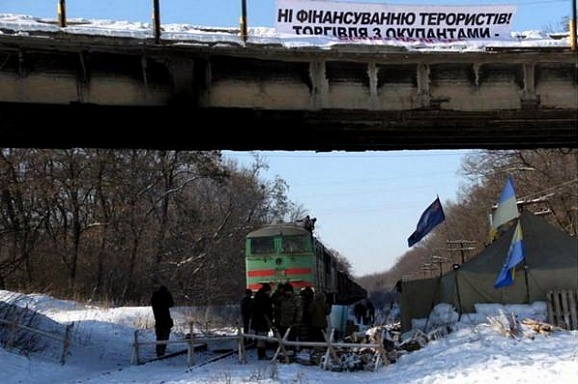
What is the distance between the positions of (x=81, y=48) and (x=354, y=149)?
10197 mm

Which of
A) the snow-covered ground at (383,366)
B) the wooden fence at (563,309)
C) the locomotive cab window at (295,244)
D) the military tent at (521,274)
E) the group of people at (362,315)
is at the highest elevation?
the locomotive cab window at (295,244)

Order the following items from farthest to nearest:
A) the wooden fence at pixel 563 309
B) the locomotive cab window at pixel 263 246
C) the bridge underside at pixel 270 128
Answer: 1. the locomotive cab window at pixel 263 246
2. the wooden fence at pixel 563 309
3. the bridge underside at pixel 270 128

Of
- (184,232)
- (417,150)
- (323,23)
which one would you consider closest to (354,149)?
(417,150)

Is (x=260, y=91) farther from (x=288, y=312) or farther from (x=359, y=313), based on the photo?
(x=359, y=313)

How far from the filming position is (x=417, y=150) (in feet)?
84.4

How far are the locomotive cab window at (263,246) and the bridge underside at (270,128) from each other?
6.10 metres

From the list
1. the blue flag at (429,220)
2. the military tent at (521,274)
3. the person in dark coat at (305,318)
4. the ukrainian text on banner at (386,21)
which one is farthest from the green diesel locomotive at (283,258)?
the ukrainian text on banner at (386,21)

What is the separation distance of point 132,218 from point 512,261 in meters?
36.2

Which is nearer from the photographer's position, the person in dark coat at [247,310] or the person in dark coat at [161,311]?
the person in dark coat at [247,310]

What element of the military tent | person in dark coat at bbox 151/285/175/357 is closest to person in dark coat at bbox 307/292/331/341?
person in dark coat at bbox 151/285/175/357

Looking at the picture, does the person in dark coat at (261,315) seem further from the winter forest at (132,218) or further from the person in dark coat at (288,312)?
the winter forest at (132,218)

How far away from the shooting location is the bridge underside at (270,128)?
64.0 ft

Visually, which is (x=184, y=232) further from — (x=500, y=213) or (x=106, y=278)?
(x=500, y=213)

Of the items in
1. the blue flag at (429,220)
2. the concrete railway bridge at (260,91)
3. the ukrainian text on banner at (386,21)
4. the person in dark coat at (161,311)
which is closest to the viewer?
the concrete railway bridge at (260,91)
